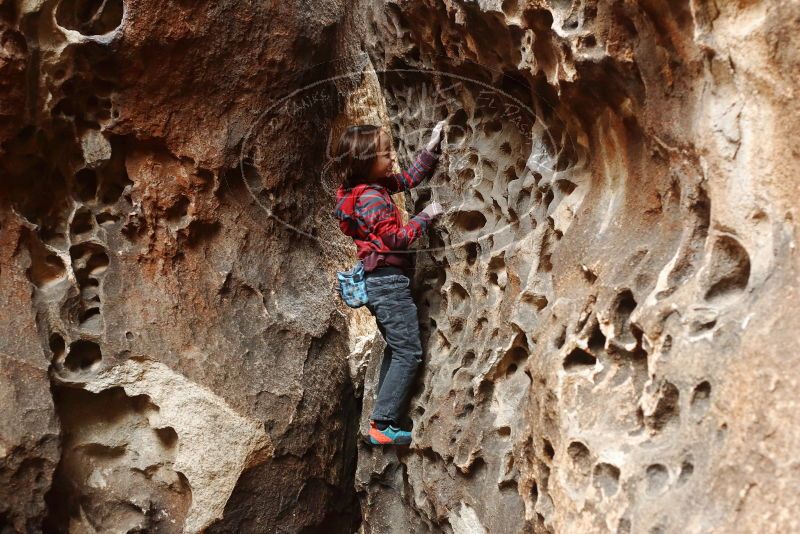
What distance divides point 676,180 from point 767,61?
36 cm

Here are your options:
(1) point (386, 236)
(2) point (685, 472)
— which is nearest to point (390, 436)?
(1) point (386, 236)

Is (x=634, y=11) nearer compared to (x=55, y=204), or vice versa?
(x=634, y=11)

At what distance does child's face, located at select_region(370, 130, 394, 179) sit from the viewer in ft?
8.41

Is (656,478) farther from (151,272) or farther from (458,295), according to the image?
(151,272)

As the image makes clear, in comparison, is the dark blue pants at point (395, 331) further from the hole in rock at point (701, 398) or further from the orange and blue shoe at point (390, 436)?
the hole in rock at point (701, 398)

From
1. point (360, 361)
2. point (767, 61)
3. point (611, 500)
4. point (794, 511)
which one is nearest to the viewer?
point (794, 511)

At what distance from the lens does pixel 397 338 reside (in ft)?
8.93

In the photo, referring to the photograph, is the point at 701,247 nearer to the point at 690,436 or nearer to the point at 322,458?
the point at 690,436

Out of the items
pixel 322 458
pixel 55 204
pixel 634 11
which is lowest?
pixel 322 458

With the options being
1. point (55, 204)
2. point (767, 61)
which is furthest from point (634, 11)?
point (55, 204)

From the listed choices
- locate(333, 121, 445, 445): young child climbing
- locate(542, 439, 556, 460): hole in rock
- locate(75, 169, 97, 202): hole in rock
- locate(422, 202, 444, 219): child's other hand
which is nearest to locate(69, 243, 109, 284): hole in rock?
locate(75, 169, 97, 202): hole in rock

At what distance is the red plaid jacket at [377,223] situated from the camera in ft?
8.41

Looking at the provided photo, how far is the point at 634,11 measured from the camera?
6.09 ft

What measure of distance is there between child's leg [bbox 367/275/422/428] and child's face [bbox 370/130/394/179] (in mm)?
335
